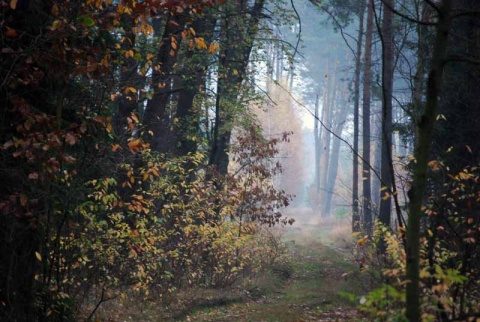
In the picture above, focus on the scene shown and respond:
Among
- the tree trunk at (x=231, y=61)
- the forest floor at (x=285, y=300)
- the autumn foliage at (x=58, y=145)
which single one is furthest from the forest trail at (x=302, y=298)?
the tree trunk at (x=231, y=61)

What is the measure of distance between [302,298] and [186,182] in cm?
408

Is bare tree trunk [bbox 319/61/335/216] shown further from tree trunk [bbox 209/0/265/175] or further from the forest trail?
tree trunk [bbox 209/0/265/175]

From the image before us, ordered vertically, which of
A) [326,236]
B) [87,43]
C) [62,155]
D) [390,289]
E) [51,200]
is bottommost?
[326,236]

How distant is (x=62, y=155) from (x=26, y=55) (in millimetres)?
1200

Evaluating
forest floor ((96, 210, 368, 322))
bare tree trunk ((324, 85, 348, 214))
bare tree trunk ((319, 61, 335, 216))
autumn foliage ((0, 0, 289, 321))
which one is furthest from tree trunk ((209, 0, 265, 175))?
bare tree trunk ((319, 61, 335, 216))

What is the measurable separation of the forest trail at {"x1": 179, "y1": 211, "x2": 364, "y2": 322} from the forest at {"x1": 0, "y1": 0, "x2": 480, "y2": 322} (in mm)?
71

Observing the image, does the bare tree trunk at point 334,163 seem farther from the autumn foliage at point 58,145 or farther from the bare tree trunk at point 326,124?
the autumn foliage at point 58,145

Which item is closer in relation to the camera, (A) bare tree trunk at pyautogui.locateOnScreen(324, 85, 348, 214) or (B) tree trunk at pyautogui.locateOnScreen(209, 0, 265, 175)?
(B) tree trunk at pyautogui.locateOnScreen(209, 0, 265, 175)

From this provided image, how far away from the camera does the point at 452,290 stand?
5.70 meters

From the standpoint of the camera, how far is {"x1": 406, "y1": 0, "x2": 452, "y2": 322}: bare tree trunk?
360 cm

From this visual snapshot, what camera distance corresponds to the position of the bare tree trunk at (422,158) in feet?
11.8

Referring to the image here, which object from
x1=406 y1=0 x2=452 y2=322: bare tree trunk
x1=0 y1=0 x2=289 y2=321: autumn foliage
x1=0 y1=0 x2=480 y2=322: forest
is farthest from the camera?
x1=0 y1=0 x2=289 y2=321: autumn foliage

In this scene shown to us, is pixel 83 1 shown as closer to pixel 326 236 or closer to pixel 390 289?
pixel 390 289

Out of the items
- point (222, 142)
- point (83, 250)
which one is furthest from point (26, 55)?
point (222, 142)
